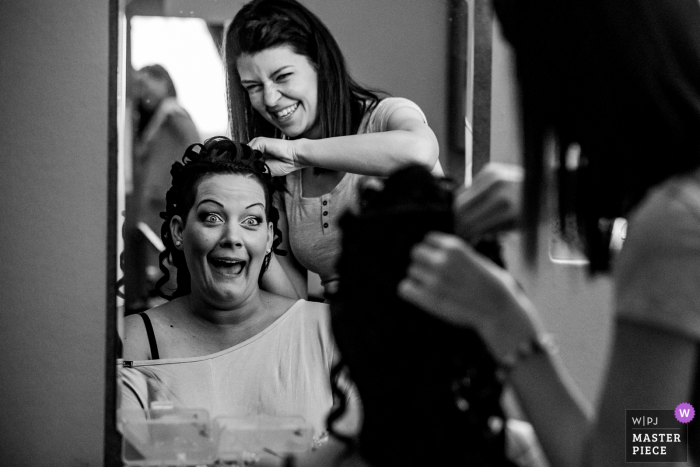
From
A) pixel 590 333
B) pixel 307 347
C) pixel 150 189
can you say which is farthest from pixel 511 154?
pixel 150 189

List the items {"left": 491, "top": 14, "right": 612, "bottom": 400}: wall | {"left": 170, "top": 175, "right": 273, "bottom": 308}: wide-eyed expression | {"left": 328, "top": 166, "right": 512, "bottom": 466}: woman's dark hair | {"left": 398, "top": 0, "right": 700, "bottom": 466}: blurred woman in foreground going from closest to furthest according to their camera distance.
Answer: {"left": 398, "top": 0, "right": 700, "bottom": 466}: blurred woman in foreground < {"left": 328, "top": 166, "right": 512, "bottom": 466}: woman's dark hair < {"left": 170, "top": 175, "right": 273, "bottom": 308}: wide-eyed expression < {"left": 491, "top": 14, "right": 612, "bottom": 400}: wall

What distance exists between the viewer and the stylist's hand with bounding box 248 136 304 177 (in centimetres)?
149

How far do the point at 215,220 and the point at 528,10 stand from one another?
2.96 ft

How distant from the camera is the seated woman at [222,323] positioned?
1.46 m

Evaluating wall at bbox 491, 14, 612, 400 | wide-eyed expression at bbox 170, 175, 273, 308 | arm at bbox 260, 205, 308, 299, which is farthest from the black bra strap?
wall at bbox 491, 14, 612, 400

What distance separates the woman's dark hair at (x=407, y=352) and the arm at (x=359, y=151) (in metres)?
0.73

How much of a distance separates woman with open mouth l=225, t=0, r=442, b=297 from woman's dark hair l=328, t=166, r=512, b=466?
2.43 ft

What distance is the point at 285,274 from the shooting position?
4.92ft

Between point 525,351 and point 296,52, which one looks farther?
point 296,52

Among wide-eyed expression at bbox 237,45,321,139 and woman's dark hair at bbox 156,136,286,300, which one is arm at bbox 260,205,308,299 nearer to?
woman's dark hair at bbox 156,136,286,300

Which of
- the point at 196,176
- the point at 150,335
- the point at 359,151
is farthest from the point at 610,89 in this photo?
the point at 150,335

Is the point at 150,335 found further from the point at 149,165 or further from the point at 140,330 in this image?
the point at 149,165

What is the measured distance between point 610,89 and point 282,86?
0.94m

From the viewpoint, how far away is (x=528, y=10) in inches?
26.9
